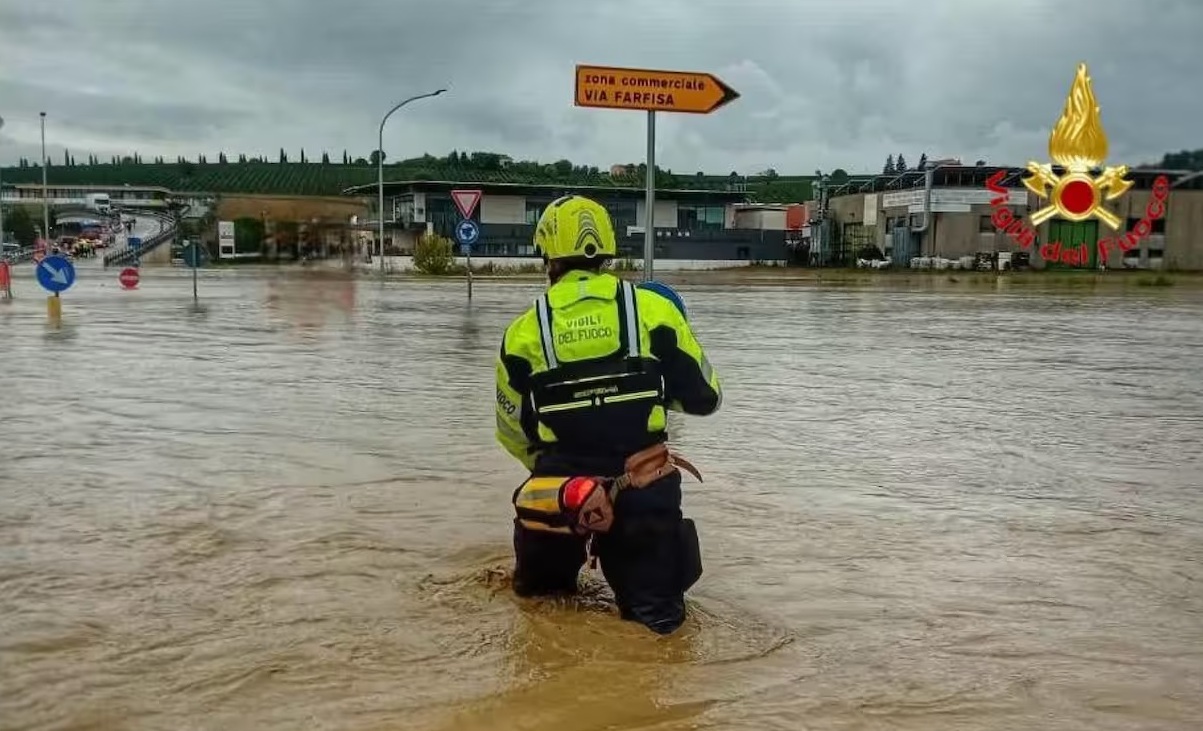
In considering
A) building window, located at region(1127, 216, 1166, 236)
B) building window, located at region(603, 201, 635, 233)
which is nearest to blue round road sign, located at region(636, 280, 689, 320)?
building window, located at region(1127, 216, 1166, 236)

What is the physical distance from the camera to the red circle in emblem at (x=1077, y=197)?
55000mm

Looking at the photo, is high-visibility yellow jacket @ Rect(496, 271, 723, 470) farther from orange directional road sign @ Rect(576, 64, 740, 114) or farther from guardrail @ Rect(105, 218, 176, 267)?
guardrail @ Rect(105, 218, 176, 267)

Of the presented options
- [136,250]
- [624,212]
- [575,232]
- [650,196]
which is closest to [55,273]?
[650,196]

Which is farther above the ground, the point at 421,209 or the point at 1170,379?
the point at 421,209

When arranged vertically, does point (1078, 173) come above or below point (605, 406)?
above

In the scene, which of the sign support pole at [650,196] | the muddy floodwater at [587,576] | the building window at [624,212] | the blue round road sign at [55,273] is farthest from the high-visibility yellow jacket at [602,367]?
the building window at [624,212]

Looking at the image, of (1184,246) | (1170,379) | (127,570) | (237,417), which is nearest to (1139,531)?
(127,570)

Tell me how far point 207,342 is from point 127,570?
12.1m

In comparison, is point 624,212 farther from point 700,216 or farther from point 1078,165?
point 1078,165

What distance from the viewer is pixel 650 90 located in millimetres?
8242

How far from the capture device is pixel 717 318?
77.2 feet

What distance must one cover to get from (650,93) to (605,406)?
4.74 m

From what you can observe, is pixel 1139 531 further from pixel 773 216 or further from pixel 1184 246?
pixel 773 216

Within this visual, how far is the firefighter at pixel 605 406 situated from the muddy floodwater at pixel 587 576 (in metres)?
0.34
